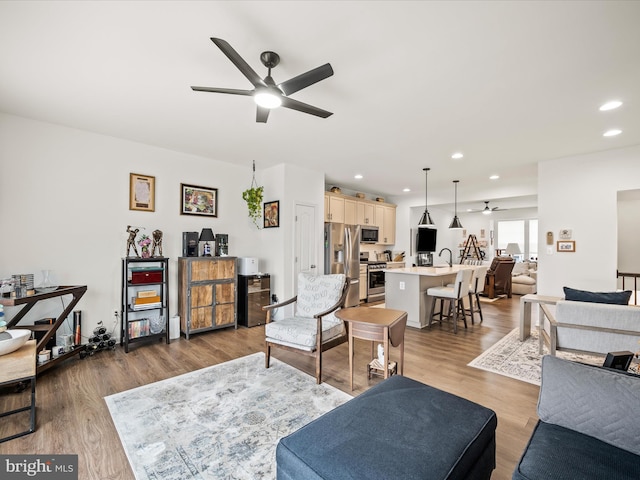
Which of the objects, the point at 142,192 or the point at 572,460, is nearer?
the point at 572,460

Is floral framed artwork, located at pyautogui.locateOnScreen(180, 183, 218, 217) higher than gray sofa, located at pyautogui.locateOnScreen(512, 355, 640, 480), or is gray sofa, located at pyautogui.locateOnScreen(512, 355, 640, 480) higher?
floral framed artwork, located at pyautogui.locateOnScreen(180, 183, 218, 217)

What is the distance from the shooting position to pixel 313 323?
10.4 feet

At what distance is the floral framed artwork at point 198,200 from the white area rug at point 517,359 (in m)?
4.23

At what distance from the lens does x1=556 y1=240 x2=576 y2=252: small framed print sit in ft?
15.0

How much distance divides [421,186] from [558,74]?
15.2ft

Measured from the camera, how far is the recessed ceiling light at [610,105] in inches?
113

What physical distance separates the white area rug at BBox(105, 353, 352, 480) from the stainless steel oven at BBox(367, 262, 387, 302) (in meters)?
4.14

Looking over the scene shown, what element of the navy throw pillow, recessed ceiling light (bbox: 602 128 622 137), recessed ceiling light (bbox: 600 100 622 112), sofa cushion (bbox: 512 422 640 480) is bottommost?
sofa cushion (bbox: 512 422 640 480)

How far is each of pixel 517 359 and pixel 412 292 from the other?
1.70 metres

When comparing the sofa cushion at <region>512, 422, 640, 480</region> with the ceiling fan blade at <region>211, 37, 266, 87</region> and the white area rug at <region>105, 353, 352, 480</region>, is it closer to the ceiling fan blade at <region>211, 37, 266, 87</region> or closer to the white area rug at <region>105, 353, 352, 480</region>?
the white area rug at <region>105, 353, 352, 480</region>

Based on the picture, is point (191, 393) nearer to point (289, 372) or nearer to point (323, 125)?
point (289, 372)

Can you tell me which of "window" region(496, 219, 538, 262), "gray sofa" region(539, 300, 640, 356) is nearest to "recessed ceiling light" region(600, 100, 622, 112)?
"gray sofa" region(539, 300, 640, 356)

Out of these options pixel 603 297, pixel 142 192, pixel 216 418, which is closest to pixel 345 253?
pixel 142 192

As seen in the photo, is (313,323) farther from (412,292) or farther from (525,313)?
(525,313)
